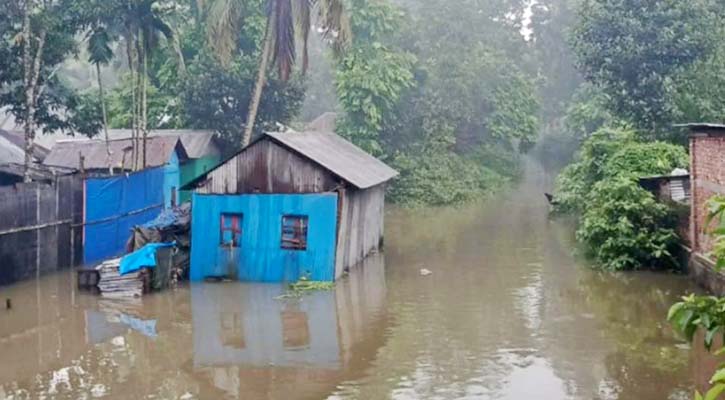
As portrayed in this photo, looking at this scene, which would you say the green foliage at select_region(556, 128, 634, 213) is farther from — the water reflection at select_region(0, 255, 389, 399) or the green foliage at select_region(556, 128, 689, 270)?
the water reflection at select_region(0, 255, 389, 399)

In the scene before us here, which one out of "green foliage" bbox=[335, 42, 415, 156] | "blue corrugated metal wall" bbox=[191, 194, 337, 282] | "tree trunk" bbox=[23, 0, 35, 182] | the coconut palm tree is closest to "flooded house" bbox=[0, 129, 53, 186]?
"tree trunk" bbox=[23, 0, 35, 182]

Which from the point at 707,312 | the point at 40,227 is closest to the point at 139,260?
the point at 40,227

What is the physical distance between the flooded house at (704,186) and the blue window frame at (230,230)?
30.8ft

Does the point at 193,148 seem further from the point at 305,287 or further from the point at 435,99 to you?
the point at 435,99

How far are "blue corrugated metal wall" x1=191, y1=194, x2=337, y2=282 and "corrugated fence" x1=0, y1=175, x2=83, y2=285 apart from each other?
3.17m

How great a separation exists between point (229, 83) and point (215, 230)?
13.8m

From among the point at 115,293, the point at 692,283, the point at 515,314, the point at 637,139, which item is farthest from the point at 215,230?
the point at 637,139

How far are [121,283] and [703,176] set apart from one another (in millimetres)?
11904

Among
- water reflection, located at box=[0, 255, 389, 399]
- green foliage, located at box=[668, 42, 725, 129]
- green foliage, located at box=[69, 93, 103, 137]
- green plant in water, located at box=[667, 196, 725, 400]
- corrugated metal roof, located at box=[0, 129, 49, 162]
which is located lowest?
water reflection, located at box=[0, 255, 389, 399]

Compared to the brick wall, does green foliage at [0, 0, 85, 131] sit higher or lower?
higher

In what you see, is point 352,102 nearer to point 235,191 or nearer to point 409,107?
point 409,107

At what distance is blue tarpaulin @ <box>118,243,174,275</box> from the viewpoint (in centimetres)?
1644

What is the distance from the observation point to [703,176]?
53.6 ft

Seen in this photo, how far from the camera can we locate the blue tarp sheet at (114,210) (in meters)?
19.5
